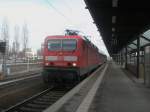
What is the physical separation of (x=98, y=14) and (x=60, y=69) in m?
4.28

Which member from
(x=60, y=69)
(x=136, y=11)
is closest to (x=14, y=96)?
(x=60, y=69)

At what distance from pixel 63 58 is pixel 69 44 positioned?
40.5 inches

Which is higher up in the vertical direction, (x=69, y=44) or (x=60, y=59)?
(x=69, y=44)

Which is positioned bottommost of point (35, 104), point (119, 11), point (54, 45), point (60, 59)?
point (35, 104)

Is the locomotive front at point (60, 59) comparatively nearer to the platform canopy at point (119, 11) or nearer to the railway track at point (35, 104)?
the railway track at point (35, 104)

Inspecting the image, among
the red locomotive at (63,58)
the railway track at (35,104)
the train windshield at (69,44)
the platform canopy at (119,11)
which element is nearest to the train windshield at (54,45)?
the red locomotive at (63,58)

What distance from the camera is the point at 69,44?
20219mm

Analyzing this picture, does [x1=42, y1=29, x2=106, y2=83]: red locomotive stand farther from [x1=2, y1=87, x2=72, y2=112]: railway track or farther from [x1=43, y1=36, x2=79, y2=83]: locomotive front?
[x1=2, y1=87, x2=72, y2=112]: railway track

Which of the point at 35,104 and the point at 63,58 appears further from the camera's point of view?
the point at 63,58

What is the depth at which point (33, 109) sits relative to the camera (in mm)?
12789

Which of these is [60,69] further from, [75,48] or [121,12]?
[121,12]

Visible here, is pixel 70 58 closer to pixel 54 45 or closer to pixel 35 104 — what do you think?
pixel 54 45

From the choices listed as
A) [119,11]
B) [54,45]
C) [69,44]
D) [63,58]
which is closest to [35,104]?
[63,58]

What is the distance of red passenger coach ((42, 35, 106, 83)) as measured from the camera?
19.3 metres
